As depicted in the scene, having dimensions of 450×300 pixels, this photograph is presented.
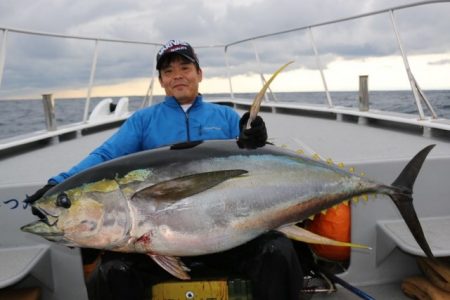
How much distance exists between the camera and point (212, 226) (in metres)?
1.74

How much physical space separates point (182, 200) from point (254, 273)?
50cm

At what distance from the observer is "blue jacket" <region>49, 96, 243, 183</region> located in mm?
2484

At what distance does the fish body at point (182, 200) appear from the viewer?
1.68 meters

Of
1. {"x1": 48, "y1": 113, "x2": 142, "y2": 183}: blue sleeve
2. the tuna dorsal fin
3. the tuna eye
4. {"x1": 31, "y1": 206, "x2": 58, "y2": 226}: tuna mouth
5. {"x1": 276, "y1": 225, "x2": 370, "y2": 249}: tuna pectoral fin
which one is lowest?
{"x1": 276, "y1": 225, "x2": 370, "y2": 249}: tuna pectoral fin

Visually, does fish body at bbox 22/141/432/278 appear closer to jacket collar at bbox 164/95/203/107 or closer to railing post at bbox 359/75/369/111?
jacket collar at bbox 164/95/203/107

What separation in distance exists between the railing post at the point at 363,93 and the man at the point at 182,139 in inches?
114

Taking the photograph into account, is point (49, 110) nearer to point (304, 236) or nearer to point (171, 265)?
point (171, 265)

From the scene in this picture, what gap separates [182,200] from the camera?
171cm

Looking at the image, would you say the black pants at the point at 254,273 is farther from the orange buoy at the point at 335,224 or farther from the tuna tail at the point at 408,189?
the tuna tail at the point at 408,189

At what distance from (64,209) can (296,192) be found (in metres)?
0.94

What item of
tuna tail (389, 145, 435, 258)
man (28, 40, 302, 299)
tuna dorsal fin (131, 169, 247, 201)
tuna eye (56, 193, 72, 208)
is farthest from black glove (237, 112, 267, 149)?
tuna eye (56, 193, 72, 208)

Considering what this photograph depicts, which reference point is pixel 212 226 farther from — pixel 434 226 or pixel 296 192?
pixel 434 226

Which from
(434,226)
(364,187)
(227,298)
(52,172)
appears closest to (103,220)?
(227,298)

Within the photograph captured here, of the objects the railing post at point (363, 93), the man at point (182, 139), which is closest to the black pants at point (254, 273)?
the man at point (182, 139)
